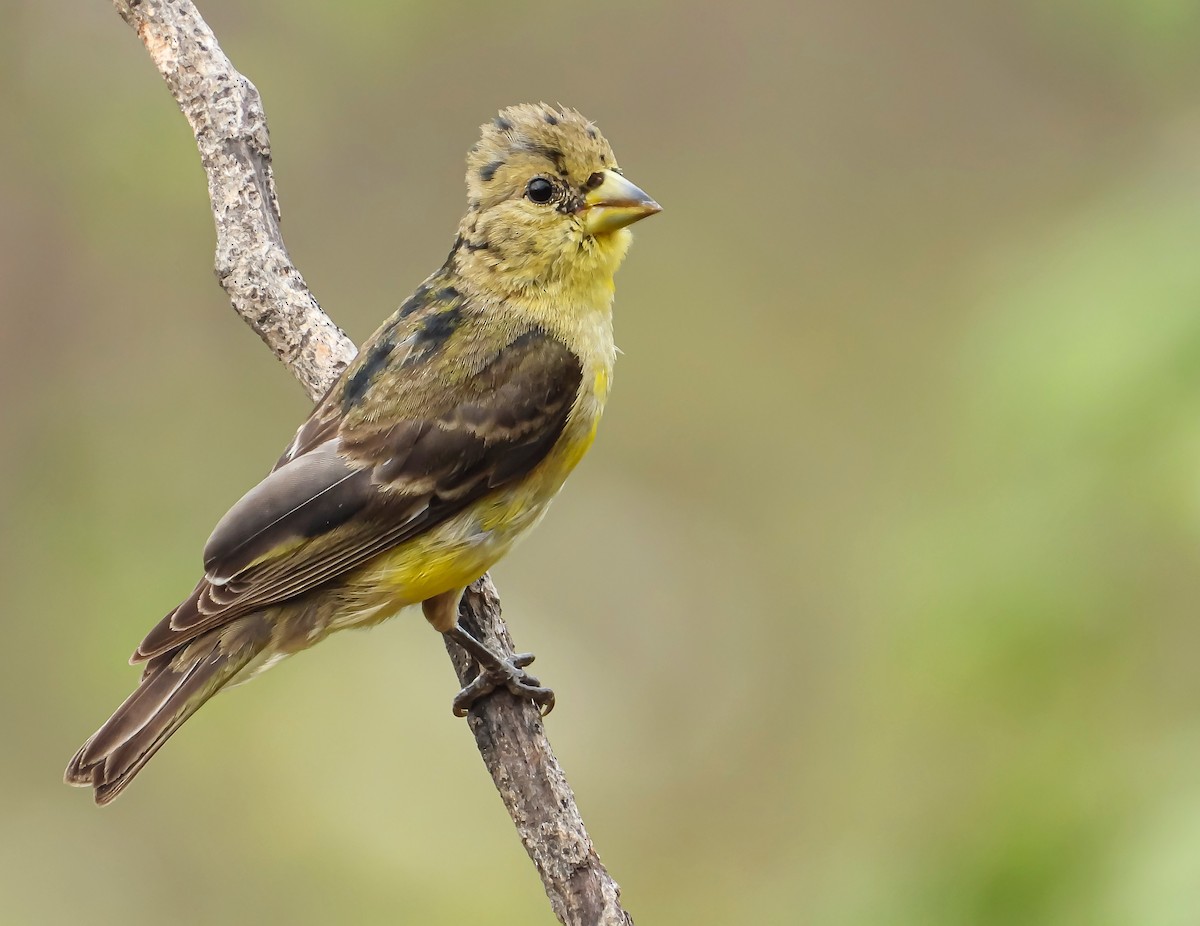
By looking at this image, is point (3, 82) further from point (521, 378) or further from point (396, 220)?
point (396, 220)

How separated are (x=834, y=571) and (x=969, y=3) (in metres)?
3.20

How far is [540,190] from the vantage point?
3857 mm

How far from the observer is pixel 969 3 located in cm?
788

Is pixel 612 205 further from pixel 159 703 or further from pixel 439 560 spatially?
pixel 159 703

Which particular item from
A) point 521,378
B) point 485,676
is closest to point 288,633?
point 485,676

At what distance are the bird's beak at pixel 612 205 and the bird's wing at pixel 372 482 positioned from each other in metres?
0.36

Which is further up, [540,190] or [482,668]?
[540,190]

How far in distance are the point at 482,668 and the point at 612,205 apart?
1.24 metres

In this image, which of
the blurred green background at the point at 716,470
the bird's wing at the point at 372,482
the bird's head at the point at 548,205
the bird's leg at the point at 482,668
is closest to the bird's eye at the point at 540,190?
the bird's head at the point at 548,205

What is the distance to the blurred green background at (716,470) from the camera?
2795 mm

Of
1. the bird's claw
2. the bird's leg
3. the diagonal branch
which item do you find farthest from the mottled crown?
the bird's claw

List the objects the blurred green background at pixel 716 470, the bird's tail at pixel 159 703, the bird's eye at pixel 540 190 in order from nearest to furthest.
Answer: the blurred green background at pixel 716 470 < the bird's tail at pixel 159 703 < the bird's eye at pixel 540 190

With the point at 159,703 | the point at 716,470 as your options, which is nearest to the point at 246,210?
the point at 159,703

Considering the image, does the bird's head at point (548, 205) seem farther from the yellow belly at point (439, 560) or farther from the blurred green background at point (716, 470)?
the blurred green background at point (716, 470)
